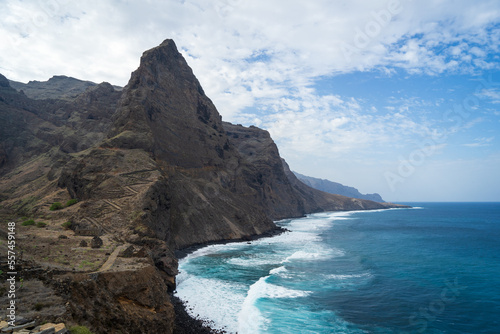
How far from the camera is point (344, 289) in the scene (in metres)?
36.2

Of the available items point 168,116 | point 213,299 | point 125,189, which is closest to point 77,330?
point 213,299

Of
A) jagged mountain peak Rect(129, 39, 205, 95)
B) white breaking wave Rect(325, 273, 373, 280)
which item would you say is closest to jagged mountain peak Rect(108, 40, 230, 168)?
jagged mountain peak Rect(129, 39, 205, 95)

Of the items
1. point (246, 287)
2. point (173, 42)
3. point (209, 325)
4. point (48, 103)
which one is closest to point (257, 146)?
point (173, 42)

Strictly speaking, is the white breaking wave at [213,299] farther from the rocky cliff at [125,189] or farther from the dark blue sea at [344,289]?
the rocky cliff at [125,189]

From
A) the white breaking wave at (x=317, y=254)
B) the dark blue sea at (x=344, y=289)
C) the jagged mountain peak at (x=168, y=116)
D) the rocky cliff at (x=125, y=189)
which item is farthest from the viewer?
the jagged mountain peak at (x=168, y=116)

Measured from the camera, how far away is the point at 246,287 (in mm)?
37062

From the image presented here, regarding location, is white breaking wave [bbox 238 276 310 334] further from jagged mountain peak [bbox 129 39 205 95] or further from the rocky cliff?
jagged mountain peak [bbox 129 39 205 95]

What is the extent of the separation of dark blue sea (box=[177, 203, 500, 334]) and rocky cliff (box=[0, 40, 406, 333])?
24.3 ft

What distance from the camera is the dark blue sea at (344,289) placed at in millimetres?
26855

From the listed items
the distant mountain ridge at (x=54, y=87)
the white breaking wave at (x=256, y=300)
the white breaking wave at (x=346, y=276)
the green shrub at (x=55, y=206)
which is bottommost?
the white breaking wave at (x=346, y=276)

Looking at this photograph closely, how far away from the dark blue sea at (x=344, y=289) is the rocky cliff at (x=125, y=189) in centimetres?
742

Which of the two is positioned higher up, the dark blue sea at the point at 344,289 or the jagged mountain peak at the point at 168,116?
the jagged mountain peak at the point at 168,116

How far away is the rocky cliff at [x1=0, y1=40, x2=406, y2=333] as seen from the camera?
21.1 metres

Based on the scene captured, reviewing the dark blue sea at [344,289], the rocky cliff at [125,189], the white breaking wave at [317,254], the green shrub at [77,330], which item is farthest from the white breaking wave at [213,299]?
the white breaking wave at [317,254]
